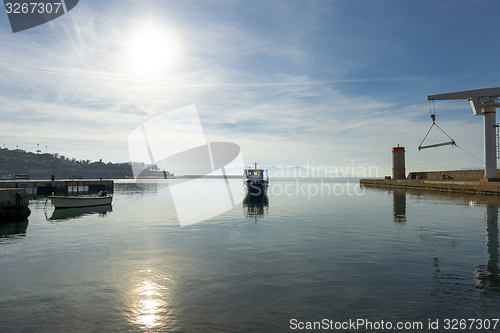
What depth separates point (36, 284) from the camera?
424 inches

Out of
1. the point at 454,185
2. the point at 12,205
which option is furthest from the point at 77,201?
the point at 454,185

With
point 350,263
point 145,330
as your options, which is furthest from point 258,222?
point 145,330

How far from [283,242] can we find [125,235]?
38.4 feet

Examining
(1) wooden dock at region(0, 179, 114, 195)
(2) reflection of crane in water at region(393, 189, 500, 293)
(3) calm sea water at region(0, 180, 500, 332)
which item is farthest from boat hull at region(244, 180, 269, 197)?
(2) reflection of crane in water at region(393, 189, 500, 293)

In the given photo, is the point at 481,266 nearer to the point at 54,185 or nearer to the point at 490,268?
the point at 490,268

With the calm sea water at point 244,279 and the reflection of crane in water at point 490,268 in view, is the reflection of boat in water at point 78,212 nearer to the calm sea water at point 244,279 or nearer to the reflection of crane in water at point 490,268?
the calm sea water at point 244,279

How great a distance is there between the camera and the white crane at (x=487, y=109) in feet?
135

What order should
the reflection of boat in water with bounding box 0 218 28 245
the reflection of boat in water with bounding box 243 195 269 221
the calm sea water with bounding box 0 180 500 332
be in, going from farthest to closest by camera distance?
the reflection of boat in water with bounding box 243 195 269 221, the reflection of boat in water with bounding box 0 218 28 245, the calm sea water with bounding box 0 180 500 332

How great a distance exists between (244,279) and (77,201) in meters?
35.9

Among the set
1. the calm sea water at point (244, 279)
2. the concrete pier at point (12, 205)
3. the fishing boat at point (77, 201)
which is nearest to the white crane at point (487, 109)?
the calm sea water at point (244, 279)

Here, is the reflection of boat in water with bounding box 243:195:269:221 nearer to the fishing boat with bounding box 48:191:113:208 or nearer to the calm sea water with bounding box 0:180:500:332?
the calm sea water with bounding box 0:180:500:332

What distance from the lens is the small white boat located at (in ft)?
121

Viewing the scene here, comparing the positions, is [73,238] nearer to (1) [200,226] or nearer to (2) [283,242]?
(1) [200,226]

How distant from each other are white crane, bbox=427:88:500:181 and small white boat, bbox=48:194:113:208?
53.8 metres
